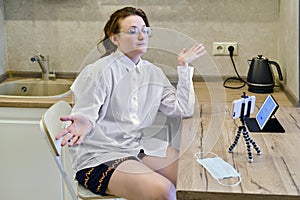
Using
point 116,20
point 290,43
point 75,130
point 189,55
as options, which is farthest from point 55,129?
point 290,43

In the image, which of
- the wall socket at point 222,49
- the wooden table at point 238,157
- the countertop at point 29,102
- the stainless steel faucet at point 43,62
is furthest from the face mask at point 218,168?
the stainless steel faucet at point 43,62

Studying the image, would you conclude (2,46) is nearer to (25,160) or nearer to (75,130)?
(25,160)

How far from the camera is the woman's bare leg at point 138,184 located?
175cm

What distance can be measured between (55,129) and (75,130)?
19 cm

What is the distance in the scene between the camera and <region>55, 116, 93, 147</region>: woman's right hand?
1782 mm

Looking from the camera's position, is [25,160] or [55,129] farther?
[25,160]

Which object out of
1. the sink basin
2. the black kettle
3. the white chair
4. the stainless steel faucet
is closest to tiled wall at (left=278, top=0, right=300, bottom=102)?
the black kettle

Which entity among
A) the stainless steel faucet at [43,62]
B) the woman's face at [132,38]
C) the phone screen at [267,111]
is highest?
the woman's face at [132,38]

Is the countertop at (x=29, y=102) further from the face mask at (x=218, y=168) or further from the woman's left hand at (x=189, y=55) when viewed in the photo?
the face mask at (x=218, y=168)

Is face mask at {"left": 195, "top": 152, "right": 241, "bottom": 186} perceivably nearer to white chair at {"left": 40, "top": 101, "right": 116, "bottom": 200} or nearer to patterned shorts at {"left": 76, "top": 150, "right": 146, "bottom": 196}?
patterned shorts at {"left": 76, "top": 150, "right": 146, "bottom": 196}

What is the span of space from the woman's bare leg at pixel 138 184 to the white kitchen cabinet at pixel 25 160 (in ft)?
2.20

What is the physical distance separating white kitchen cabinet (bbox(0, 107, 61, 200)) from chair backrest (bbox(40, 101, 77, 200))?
32cm

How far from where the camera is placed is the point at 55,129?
1.98m

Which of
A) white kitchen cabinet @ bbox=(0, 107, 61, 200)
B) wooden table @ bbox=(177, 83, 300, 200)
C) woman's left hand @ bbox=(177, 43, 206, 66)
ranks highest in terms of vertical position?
woman's left hand @ bbox=(177, 43, 206, 66)
